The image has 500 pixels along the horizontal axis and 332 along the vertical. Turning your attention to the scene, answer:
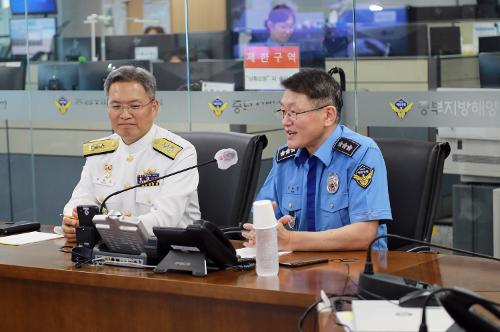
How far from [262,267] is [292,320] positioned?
217mm

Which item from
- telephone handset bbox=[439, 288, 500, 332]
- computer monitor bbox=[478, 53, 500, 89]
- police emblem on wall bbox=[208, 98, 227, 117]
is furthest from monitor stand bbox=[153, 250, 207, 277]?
police emblem on wall bbox=[208, 98, 227, 117]

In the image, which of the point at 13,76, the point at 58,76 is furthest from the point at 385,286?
the point at 13,76

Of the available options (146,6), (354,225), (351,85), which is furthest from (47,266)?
(146,6)

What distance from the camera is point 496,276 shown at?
8.03 ft

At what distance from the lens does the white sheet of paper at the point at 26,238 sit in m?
3.22

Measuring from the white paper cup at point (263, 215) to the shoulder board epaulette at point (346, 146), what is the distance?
1.98 feet

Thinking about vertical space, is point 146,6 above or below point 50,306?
above

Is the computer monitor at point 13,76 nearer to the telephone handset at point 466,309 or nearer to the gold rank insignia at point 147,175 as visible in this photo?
the gold rank insignia at point 147,175

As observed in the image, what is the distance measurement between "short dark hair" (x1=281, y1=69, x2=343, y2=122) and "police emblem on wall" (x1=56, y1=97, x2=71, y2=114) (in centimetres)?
283

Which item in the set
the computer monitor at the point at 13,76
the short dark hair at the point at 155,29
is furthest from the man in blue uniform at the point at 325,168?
the short dark hair at the point at 155,29

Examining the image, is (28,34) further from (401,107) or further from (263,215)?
(263,215)

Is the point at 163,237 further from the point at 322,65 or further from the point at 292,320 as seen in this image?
the point at 322,65

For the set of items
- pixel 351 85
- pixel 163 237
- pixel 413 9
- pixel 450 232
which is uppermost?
pixel 413 9

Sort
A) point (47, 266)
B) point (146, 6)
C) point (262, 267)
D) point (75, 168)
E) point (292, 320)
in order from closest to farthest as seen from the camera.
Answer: point (292, 320)
point (262, 267)
point (47, 266)
point (75, 168)
point (146, 6)
